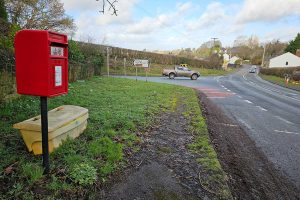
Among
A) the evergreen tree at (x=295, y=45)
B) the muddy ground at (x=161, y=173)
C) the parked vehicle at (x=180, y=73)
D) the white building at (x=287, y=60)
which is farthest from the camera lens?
the evergreen tree at (x=295, y=45)

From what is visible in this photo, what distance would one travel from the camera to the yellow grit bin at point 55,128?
147 inches

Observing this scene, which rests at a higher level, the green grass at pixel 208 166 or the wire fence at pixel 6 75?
the wire fence at pixel 6 75

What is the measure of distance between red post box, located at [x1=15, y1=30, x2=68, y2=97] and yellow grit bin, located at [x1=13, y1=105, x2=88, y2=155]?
2.65 ft

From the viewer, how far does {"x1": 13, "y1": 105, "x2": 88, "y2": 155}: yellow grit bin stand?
147 inches

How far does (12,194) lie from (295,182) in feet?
13.6

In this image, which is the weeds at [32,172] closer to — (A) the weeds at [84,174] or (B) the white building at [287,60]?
(A) the weeds at [84,174]

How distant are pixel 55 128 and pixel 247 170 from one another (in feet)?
10.7

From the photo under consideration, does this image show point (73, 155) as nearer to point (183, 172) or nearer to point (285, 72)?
point (183, 172)

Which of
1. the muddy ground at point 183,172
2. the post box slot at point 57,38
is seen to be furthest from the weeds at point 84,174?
the post box slot at point 57,38

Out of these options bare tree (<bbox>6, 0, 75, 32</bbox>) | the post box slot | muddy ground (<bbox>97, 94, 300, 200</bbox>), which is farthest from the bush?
the post box slot

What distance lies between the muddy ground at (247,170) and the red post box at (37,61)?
2.90 metres

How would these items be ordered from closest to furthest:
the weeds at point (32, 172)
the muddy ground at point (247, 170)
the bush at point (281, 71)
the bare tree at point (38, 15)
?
the weeds at point (32, 172), the muddy ground at point (247, 170), the bare tree at point (38, 15), the bush at point (281, 71)

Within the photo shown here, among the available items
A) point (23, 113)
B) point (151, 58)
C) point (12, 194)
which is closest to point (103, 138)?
point (12, 194)

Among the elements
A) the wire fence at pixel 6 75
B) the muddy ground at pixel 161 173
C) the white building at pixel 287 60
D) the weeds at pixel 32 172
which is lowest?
the muddy ground at pixel 161 173
